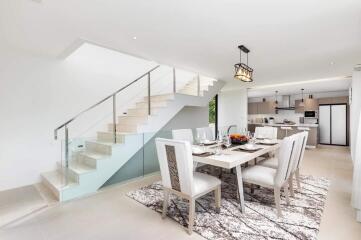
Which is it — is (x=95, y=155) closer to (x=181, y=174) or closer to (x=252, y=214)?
(x=181, y=174)

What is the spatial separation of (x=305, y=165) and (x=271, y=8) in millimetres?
4230

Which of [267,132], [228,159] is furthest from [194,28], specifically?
[267,132]

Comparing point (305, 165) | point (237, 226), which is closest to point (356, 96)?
point (305, 165)

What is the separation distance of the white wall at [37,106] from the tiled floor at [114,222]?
1.47 metres

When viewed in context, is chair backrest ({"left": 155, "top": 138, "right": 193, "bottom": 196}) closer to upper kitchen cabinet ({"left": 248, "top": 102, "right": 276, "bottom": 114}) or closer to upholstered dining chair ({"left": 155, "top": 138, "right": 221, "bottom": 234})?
upholstered dining chair ({"left": 155, "top": 138, "right": 221, "bottom": 234})

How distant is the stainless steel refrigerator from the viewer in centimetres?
802

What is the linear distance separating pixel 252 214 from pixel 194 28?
2.56 meters

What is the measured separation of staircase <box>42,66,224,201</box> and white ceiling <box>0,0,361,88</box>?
1.09 meters

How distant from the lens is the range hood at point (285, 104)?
31.0ft

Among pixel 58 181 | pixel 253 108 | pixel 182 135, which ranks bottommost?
pixel 58 181

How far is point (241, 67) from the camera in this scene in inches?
123

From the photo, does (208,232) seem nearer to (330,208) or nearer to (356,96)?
(330,208)

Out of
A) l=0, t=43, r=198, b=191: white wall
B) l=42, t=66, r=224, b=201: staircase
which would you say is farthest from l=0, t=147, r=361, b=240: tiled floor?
l=0, t=43, r=198, b=191: white wall

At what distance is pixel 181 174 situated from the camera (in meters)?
2.15
